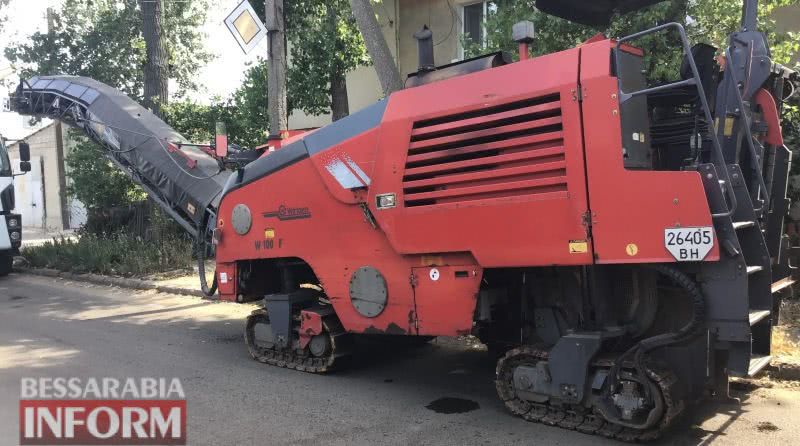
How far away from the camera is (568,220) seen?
13.3 ft

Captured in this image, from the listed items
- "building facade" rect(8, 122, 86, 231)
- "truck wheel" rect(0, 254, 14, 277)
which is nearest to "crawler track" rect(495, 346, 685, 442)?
"truck wheel" rect(0, 254, 14, 277)

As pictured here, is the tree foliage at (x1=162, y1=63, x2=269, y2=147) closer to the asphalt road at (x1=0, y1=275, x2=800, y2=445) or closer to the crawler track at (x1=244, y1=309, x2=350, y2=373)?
the asphalt road at (x1=0, y1=275, x2=800, y2=445)

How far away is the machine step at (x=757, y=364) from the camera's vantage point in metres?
3.88

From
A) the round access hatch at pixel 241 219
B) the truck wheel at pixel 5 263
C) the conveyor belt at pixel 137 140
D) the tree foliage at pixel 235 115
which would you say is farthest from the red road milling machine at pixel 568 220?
the truck wheel at pixel 5 263

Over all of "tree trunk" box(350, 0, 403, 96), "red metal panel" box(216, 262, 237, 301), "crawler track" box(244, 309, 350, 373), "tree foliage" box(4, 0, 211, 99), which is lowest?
"crawler track" box(244, 309, 350, 373)

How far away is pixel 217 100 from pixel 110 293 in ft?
16.9

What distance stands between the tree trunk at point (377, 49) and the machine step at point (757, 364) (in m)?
5.28

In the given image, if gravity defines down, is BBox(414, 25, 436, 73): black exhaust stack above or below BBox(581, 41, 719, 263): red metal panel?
above

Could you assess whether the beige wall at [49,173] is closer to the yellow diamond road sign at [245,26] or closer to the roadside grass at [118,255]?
the roadside grass at [118,255]

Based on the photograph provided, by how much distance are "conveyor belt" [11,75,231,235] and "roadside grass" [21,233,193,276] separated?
319 cm

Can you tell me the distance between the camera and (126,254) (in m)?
12.7

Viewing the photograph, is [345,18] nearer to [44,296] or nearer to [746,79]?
[44,296]

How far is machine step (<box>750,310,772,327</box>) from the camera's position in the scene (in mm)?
3753

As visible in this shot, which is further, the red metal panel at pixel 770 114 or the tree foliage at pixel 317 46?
the tree foliage at pixel 317 46
